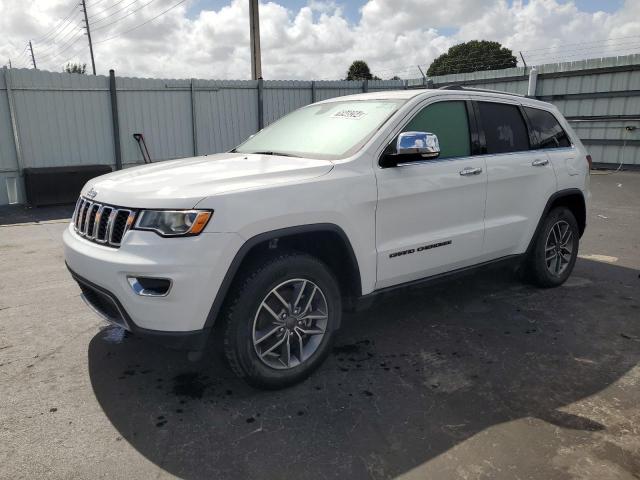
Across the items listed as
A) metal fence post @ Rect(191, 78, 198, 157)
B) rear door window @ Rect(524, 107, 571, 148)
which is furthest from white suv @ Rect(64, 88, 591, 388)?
metal fence post @ Rect(191, 78, 198, 157)

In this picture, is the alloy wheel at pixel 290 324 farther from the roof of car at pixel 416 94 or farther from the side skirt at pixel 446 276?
the roof of car at pixel 416 94

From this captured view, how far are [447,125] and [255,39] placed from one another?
13.5m

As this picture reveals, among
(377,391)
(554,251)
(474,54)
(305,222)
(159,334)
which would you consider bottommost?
(377,391)

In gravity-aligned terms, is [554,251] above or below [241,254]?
below

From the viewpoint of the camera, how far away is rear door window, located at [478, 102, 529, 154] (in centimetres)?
411

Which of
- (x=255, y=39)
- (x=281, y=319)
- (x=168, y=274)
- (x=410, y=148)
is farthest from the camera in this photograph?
(x=255, y=39)

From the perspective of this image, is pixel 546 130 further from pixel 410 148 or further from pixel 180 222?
pixel 180 222

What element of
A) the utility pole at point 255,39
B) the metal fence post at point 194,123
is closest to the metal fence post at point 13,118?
the metal fence post at point 194,123

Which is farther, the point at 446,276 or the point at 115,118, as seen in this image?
the point at 115,118

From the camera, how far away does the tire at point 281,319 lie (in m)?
2.82

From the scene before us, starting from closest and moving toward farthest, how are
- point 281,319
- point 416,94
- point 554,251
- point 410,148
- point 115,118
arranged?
point 281,319 < point 410,148 < point 416,94 < point 554,251 < point 115,118

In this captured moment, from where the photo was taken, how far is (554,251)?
4902mm

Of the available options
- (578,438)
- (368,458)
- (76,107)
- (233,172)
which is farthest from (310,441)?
(76,107)

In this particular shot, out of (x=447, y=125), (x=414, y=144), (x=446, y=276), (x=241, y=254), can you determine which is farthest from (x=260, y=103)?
(x=241, y=254)
